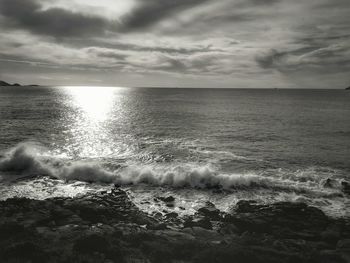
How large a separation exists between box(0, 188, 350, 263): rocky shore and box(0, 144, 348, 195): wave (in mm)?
3398

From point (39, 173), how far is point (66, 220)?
9.72 metres

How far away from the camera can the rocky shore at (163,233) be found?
36.7 feet

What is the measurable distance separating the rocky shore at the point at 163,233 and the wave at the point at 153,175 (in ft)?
11.1

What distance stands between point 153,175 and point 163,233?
824 centimetres

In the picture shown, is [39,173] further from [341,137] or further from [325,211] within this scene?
[341,137]

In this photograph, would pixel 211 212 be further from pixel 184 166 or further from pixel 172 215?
pixel 184 166

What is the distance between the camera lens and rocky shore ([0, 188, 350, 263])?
11.2 m

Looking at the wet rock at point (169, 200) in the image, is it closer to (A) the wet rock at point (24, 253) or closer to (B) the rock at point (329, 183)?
(A) the wet rock at point (24, 253)

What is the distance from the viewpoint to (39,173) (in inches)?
857

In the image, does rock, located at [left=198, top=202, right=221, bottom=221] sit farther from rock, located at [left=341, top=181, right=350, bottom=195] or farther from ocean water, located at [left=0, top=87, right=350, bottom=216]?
rock, located at [left=341, top=181, right=350, bottom=195]

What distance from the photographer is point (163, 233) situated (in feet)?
42.4

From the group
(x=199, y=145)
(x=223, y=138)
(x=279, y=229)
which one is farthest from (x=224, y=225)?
(x=223, y=138)

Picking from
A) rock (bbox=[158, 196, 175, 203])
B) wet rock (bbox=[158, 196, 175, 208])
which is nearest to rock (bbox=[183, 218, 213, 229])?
wet rock (bbox=[158, 196, 175, 208])

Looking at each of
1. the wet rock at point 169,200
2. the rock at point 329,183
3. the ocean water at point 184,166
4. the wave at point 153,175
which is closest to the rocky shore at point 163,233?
the wet rock at point 169,200
